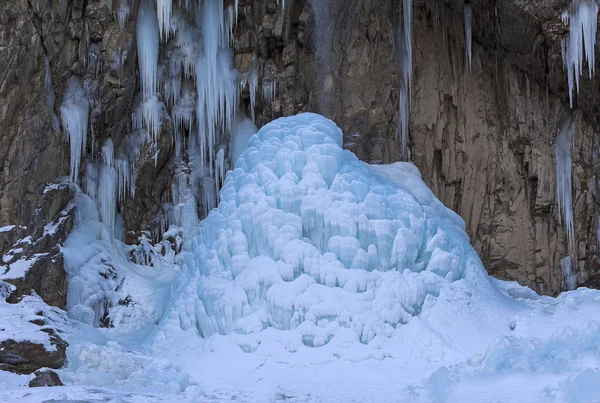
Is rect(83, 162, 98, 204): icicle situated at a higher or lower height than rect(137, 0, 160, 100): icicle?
lower

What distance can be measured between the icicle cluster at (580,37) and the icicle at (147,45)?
753cm

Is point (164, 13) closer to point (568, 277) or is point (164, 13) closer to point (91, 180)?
point (91, 180)

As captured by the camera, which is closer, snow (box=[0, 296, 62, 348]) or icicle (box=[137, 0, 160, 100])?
snow (box=[0, 296, 62, 348])

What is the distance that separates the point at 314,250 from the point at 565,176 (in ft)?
25.3

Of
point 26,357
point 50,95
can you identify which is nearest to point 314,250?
point 26,357

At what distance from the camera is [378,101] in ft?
50.9

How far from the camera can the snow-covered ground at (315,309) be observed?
9109 millimetres

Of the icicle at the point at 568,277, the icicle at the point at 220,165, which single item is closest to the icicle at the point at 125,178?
A: the icicle at the point at 220,165

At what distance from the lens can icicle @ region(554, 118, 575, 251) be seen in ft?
53.4

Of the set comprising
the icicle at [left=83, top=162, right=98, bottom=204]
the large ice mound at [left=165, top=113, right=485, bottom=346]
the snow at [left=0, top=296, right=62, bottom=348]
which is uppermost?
the icicle at [left=83, top=162, right=98, bottom=204]

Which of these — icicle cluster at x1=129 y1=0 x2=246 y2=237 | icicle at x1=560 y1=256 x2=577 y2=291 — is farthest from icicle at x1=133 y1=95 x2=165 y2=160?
icicle at x1=560 y1=256 x2=577 y2=291

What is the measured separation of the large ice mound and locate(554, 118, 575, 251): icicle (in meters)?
4.88

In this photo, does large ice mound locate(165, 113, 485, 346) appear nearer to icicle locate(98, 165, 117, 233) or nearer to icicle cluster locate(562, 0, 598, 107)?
icicle locate(98, 165, 117, 233)

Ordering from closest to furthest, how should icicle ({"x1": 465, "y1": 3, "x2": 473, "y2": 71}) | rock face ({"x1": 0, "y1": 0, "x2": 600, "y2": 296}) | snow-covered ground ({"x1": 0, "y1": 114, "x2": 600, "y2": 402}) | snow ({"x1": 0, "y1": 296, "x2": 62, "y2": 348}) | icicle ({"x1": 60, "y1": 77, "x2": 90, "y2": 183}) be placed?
snow-covered ground ({"x1": 0, "y1": 114, "x2": 600, "y2": 402}) < snow ({"x1": 0, "y1": 296, "x2": 62, "y2": 348}) < rock face ({"x1": 0, "y1": 0, "x2": 600, "y2": 296}) < icicle ({"x1": 60, "y1": 77, "x2": 90, "y2": 183}) < icicle ({"x1": 465, "y1": 3, "x2": 473, "y2": 71})
